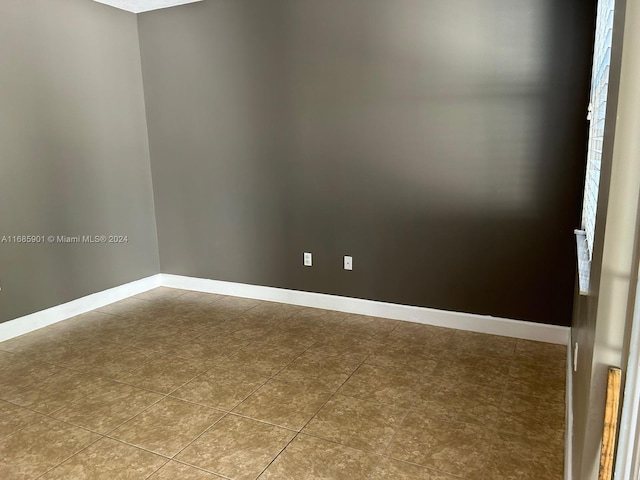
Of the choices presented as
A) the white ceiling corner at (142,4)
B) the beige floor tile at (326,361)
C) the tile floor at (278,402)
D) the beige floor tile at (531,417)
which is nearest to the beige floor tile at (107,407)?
the tile floor at (278,402)

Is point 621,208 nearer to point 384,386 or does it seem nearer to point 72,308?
point 384,386

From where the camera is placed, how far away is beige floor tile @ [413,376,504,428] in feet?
7.63

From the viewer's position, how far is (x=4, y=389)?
270cm

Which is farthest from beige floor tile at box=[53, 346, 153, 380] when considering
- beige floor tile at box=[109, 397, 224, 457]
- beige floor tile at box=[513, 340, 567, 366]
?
beige floor tile at box=[513, 340, 567, 366]

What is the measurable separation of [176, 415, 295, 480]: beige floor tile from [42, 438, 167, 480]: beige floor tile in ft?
0.47

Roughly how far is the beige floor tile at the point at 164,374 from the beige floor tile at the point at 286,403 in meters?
0.48

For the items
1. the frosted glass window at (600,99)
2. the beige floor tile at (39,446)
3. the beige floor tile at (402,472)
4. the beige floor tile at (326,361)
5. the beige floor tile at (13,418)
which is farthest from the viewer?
the beige floor tile at (326,361)

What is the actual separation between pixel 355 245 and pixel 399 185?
1.94 feet

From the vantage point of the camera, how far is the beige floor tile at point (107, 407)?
2342 mm

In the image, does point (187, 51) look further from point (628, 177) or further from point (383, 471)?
point (628, 177)

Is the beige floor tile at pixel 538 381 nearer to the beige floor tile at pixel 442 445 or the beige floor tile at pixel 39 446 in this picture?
the beige floor tile at pixel 442 445

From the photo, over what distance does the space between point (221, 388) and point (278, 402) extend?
38 centimetres

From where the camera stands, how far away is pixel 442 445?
83.1 inches

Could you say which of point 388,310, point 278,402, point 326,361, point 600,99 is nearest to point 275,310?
point 388,310
